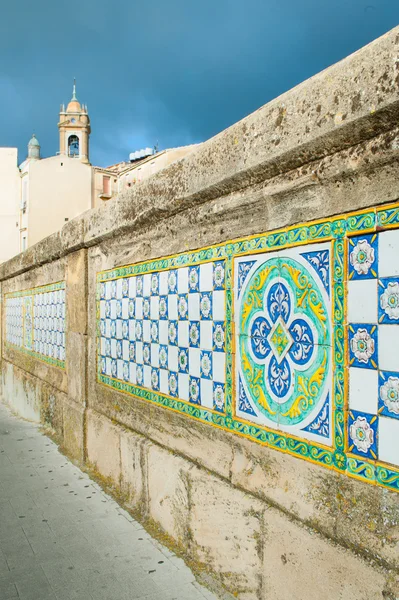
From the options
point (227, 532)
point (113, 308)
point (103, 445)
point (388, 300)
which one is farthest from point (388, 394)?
point (103, 445)

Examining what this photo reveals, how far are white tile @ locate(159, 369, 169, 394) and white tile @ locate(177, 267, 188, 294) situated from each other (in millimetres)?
561

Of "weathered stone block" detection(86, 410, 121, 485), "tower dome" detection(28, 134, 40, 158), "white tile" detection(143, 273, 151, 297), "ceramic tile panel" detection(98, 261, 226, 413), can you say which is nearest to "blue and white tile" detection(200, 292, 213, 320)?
"ceramic tile panel" detection(98, 261, 226, 413)

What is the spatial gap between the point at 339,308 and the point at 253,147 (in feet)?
3.00

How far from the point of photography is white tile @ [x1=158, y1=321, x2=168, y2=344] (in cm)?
344

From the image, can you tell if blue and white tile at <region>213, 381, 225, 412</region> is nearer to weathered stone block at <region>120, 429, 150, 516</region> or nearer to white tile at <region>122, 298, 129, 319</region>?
weathered stone block at <region>120, 429, 150, 516</region>

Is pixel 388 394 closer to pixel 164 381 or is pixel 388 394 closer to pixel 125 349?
pixel 164 381

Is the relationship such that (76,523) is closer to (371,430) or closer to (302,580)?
(302,580)

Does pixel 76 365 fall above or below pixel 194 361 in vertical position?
below

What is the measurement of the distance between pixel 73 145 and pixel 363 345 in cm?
3871

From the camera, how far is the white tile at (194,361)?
306 centimetres

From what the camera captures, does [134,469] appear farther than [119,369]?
No

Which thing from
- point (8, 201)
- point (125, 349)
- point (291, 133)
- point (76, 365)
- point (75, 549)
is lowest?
point (75, 549)

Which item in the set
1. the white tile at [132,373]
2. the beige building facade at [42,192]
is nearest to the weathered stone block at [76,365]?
the white tile at [132,373]

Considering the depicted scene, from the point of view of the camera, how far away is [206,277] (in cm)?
298
